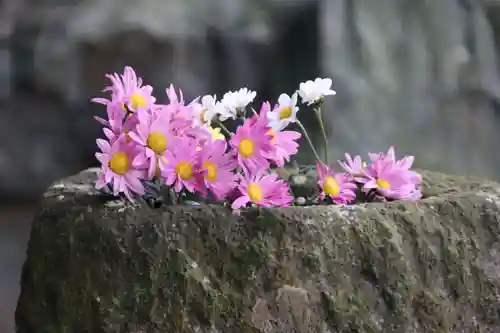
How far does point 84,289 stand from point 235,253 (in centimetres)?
11

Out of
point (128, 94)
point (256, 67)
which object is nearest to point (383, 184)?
point (128, 94)

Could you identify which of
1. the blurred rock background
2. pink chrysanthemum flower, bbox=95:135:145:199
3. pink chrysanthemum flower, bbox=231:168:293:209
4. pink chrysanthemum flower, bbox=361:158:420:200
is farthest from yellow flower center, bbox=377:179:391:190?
the blurred rock background

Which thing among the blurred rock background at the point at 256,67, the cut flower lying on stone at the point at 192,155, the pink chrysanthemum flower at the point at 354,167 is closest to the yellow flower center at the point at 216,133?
the cut flower lying on stone at the point at 192,155

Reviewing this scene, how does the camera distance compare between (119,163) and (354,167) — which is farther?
(354,167)

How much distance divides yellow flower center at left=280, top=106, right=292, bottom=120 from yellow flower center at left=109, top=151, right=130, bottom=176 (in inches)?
5.5

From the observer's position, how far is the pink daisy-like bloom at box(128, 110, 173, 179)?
48 centimetres

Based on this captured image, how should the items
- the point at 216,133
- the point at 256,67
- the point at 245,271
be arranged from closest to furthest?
the point at 245,271 → the point at 216,133 → the point at 256,67

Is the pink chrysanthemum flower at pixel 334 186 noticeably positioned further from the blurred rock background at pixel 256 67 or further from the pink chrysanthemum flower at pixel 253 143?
the blurred rock background at pixel 256 67

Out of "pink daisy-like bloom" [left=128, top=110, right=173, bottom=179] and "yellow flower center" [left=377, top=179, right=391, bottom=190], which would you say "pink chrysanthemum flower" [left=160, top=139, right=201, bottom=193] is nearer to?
"pink daisy-like bloom" [left=128, top=110, right=173, bottom=179]

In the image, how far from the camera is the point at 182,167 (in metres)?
0.49

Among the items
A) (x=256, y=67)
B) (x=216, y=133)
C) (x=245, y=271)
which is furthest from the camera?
(x=256, y=67)

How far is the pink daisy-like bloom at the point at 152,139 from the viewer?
48cm

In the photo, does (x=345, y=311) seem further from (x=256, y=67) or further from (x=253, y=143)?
(x=256, y=67)

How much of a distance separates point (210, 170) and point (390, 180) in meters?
→ 0.17
